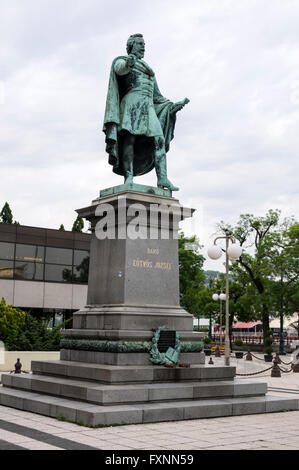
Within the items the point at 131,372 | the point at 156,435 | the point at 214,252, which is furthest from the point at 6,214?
the point at 156,435

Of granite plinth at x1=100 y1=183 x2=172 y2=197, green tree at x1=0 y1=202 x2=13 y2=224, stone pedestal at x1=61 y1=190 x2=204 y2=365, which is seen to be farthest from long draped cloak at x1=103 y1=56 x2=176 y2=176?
green tree at x1=0 y1=202 x2=13 y2=224

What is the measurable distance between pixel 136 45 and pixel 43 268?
3124 centimetres

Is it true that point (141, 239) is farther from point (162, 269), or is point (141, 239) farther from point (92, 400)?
point (92, 400)

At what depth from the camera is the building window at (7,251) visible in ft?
136

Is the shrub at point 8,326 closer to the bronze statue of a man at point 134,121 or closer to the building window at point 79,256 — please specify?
the bronze statue of a man at point 134,121

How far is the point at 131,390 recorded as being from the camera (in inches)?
394

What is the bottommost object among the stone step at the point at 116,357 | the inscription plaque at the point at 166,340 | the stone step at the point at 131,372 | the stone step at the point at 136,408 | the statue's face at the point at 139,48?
the stone step at the point at 136,408

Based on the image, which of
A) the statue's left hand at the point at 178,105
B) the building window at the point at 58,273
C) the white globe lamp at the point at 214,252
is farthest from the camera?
the building window at the point at 58,273

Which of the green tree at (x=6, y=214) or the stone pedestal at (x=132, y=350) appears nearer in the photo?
the stone pedestal at (x=132, y=350)

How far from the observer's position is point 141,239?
12.2m

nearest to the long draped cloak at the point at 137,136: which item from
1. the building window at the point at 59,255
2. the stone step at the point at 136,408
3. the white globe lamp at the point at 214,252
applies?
the stone step at the point at 136,408

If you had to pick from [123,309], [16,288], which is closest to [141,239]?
[123,309]

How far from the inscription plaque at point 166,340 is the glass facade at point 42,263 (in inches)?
1240

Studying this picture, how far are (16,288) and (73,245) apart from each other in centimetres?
563
